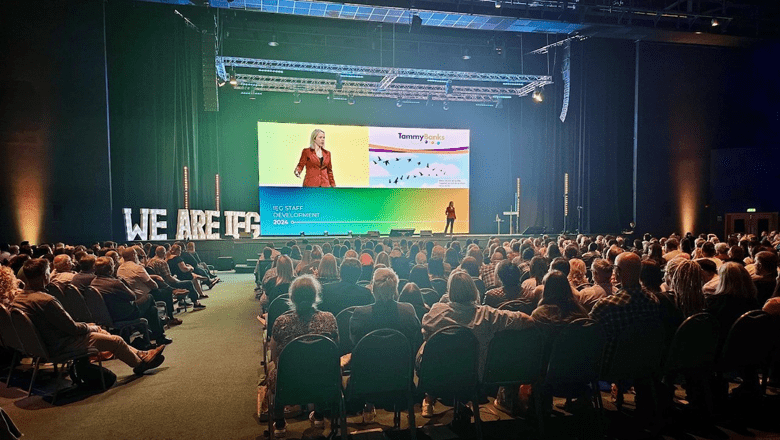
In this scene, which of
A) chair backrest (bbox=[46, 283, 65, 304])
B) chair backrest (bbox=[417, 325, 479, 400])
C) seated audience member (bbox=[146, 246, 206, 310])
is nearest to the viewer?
chair backrest (bbox=[417, 325, 479, 400])

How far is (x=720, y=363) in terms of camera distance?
378cm

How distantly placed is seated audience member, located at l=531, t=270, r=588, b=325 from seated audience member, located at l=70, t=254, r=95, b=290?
194 inches

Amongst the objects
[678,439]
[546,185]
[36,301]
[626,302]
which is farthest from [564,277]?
[546,185]

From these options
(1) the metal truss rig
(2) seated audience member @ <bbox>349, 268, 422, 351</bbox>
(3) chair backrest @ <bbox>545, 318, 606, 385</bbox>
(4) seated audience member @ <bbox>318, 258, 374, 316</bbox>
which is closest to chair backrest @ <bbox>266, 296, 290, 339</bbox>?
(4) seated audience member @ <bbox>318, 258, 374, 316</bbox>

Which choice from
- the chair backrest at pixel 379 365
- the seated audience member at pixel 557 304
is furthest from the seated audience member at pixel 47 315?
the seated audience member at pixel 557 304

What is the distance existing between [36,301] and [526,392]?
418cm

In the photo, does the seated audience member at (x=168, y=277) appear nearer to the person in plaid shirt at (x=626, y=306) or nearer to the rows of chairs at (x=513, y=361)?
the rows of chairs at (x=513, y=361)

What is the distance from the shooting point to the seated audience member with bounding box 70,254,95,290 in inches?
219

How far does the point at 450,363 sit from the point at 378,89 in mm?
14344

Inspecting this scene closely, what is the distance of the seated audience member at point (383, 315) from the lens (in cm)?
346

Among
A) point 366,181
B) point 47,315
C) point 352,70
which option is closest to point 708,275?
point 47,315

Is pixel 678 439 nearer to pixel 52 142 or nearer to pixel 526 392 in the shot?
pixel 526 392

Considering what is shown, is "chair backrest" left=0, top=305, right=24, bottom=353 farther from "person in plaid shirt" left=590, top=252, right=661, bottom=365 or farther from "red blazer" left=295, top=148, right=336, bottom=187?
"red blazer" left=295, top=148, right=336, bottom=187

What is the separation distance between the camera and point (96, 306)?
5406 mm
